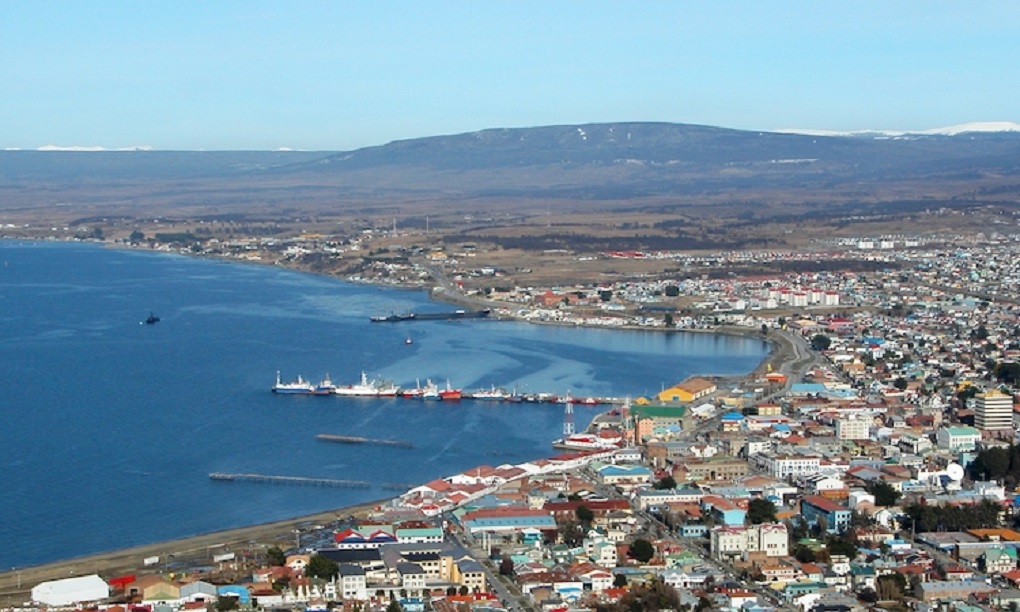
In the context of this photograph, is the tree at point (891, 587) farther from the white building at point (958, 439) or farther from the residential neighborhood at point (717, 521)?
the white building at point (958, 439)

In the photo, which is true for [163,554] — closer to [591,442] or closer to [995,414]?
[591,442]

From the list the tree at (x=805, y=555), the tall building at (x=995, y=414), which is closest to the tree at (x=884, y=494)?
the tree at (x=805, y=555)

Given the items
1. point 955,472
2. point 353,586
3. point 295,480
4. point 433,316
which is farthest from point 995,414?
point 433,316

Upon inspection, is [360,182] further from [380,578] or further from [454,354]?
[380,578]

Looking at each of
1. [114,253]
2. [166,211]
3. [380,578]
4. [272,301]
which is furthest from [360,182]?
[380,578]

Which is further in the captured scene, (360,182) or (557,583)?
(360,182)

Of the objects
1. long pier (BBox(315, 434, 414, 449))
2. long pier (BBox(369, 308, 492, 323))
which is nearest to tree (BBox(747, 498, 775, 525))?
long pier (BBox(315, 434, 414, 449))
